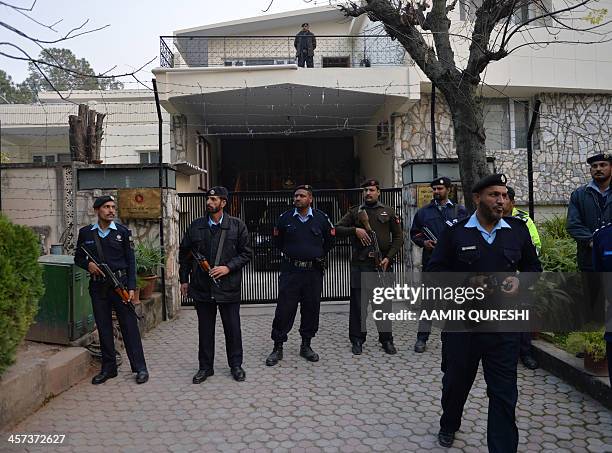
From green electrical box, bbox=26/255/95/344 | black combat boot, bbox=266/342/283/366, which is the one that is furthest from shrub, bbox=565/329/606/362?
green electrical box, bbox=26/255/95/344

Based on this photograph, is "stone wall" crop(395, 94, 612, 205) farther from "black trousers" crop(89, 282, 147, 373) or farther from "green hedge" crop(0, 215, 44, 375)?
"green hedge" crop(0, 215, 44, 375)

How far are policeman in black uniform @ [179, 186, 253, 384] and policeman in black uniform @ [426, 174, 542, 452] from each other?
227 centimetres

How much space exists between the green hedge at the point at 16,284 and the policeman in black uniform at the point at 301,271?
2457 millimetres

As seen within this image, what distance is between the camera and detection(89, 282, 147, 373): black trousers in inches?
198

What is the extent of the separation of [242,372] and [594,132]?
1199 cm

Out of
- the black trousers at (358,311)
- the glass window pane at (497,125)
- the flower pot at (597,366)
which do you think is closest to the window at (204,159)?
the glass window pane at (497,125)

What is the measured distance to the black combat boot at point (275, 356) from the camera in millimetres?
5551

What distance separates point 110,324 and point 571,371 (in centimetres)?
457

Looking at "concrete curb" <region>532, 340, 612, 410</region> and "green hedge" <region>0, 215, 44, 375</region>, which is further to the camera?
"concrete curb" <region>532, 340, 612, 410</region>

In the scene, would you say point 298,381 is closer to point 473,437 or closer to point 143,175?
point 473,437

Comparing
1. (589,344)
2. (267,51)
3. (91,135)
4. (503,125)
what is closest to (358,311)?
(589,344)

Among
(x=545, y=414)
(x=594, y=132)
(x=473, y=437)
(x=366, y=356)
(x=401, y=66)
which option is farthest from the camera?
(x=594, y=132)

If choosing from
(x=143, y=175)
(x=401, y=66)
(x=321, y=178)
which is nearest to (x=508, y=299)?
(x=143, y=175)

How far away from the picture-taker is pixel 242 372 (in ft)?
16.7
